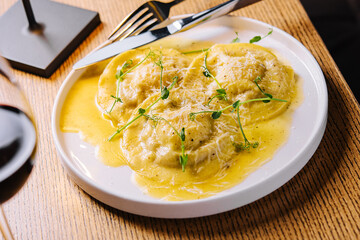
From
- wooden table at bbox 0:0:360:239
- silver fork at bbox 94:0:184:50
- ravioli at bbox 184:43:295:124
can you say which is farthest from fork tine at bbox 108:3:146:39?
wooden table at bbox 0:0:360:239

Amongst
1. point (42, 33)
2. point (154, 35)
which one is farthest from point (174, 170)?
point (42, 33)

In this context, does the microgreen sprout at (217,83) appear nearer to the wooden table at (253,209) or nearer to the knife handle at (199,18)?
the knife handle at (199,18)

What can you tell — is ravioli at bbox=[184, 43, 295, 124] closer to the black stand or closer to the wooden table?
the wooden table

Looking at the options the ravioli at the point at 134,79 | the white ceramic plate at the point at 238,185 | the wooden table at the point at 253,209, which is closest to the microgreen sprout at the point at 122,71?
the ravioli at the point at 134,79

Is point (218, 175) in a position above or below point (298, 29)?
above

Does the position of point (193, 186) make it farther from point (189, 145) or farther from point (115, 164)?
point (115, 164)

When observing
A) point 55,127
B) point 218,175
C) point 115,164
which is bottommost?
point 218,175

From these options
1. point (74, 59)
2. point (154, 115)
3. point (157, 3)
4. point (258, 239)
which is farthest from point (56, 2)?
point (258, 239)

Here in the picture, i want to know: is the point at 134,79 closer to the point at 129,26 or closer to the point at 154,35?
the point at 154,35
